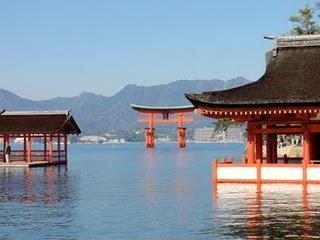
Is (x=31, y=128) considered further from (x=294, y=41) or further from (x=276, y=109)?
(x=276, y=109)

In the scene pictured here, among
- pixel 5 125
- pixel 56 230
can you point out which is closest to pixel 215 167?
pixel 56 230

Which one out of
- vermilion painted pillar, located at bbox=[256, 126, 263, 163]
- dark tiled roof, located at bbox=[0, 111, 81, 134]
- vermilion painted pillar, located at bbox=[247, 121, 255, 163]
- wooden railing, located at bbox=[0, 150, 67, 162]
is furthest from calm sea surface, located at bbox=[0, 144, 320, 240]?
wooden railing, located at bbox=[0, 150, 67, 162]

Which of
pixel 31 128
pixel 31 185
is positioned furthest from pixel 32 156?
pixel 31 185

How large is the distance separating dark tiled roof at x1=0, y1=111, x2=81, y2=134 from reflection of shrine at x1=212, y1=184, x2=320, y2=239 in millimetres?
34008

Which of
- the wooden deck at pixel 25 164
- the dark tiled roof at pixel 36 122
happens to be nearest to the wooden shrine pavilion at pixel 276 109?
the dark tiled roof at pixel 36 122

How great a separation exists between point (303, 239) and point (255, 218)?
5289 mm

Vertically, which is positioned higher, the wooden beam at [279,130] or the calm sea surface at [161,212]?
the wooden beam at [279,130]

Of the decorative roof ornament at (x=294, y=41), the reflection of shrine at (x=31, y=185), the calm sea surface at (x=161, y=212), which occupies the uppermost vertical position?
the decorative roof ornament at (x=294, y=41)

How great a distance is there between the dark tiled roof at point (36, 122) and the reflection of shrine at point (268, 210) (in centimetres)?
3401

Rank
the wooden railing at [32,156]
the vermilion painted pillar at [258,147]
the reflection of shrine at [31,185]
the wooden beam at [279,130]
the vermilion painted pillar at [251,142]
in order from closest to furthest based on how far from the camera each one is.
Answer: the reflection of shrine at [31,185]
the wooden beam at [279,130]
the vermilion painted pillar at [251,142]
the vermilion painted pillar at [258,147]
the wooden railing at [32,156]

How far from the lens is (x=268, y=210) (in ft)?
104

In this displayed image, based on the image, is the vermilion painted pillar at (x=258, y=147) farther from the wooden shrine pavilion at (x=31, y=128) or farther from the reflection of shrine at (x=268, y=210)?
the wooden shrine pavilion at (x=31, y=128)

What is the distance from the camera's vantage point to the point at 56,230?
27188 millimetres

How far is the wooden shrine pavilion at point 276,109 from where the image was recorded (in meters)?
40.8
